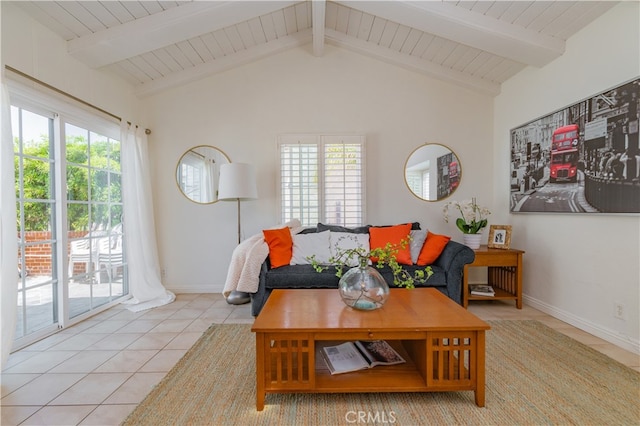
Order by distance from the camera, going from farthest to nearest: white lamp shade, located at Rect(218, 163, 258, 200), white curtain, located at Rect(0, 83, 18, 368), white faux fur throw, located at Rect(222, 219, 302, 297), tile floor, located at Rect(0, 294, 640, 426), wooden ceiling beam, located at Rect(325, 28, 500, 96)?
1. wooden ceiling beam, located at Rect(325, 28, 500, 96)
2. white lamp shade, located at Rect(218, 163, 258, 200)
3. white faux fur throw, located at Rect(222, 219, 302, 297)
4. white curtain, located at Rect(0, 83, 18, 368)
5. tile floor, located at Rect(0, 294, 640, 426)

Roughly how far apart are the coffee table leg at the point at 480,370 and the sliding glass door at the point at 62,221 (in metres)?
3.09

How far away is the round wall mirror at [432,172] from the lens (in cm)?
362

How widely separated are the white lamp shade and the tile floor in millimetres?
1179

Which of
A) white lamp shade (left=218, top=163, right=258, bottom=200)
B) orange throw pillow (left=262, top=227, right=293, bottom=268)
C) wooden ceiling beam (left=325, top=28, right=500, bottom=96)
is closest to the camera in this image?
orange throw pillow (left=262, top=227, right=293, bottom=268)

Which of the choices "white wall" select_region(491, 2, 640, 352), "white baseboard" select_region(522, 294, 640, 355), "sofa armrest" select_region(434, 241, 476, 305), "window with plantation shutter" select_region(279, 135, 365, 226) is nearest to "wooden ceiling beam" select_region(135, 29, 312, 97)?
"window with plantation shutter" select_region(279, 135, 365, 226)

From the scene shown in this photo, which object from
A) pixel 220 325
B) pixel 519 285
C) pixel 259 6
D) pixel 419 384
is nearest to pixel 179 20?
pixel 259 6

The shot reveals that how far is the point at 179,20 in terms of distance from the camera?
8.33ft

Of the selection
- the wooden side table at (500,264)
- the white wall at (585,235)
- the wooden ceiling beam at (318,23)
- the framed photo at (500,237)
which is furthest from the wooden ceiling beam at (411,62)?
the wooden side table at (500,264)

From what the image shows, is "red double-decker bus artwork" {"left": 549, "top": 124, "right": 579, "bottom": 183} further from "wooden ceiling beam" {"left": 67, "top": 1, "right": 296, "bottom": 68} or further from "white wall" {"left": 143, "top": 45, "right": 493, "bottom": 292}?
"wooden ceiling beam" {"left": 67, "top": 1, "right": 296, "bottom": 68}

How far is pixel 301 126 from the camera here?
3592 mm

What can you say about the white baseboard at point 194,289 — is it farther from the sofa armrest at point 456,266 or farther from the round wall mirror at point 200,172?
the sofa armrest at point 456,266

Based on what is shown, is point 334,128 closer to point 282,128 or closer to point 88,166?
point 282,128

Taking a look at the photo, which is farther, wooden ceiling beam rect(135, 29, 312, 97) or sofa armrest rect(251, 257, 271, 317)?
wooden ceiling beam rect(135, 29, 312, 97)

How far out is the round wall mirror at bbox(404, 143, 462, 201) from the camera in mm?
3619
